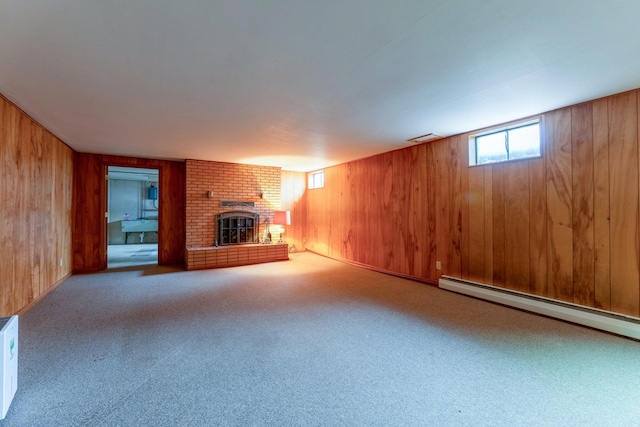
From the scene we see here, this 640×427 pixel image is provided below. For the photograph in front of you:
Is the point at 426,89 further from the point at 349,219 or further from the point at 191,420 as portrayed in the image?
the point at 349,219

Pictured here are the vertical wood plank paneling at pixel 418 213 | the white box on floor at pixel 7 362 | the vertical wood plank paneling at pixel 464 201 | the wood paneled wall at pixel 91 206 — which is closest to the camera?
the white box on floor at pixel 7 362

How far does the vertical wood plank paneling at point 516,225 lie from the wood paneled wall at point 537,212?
11mm

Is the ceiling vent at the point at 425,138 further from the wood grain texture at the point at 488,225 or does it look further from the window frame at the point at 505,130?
the wood grain texture at the point at 488,225

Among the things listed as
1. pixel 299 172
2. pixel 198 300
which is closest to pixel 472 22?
pixel 198 300

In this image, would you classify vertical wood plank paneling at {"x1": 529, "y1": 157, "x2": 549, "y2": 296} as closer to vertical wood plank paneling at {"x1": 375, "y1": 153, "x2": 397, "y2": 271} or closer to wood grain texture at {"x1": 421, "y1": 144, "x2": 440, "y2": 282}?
wood grain texture at {"x1": 421, "y1": 144, "x2": 440, "y2": 282}

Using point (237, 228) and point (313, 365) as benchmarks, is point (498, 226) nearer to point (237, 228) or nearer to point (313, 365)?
point (313, 365)

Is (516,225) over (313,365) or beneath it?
over

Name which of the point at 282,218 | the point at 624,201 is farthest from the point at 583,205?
the point at 282,218

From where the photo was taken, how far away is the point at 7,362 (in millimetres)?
1398

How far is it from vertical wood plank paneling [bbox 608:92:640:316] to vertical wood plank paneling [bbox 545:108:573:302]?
30 cm

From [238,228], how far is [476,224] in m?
4.67

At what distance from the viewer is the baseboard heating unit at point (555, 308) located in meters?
2.30

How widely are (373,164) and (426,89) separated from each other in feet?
8.94

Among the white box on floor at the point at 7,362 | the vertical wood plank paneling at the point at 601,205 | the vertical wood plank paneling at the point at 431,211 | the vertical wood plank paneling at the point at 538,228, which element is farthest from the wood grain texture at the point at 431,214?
the white box on floor at the point at 7,362
